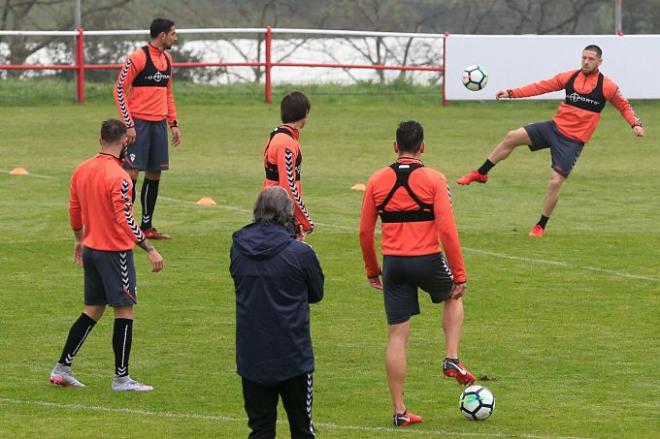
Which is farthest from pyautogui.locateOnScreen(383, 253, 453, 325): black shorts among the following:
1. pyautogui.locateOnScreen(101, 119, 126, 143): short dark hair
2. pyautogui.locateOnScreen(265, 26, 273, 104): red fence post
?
pyautogui.locateOnScreen(265, 26, 273, 104): red fence post

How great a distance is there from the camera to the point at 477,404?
9508 millimetres

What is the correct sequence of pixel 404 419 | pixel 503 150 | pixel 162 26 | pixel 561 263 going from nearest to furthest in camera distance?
pixel 404 419 → pixel 561 263 → pixel 162 26 → pixel 503 150

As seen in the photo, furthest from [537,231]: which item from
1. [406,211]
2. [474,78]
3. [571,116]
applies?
[406,211]

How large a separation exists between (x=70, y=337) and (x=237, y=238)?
9.88ft

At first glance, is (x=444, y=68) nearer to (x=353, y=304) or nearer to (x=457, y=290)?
(x=353, y=304)

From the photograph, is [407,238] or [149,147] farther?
[149,147]

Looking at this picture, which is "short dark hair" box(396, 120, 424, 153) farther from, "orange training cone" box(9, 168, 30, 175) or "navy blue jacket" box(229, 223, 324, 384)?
"orange training cone" box(9, 168, 30, 175)

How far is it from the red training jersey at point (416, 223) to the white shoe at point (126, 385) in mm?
1945

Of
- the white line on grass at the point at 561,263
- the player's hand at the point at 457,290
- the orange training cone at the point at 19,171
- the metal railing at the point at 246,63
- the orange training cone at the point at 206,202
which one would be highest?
the metal railing at the point at 246,63

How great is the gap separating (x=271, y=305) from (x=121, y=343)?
2.75 metres

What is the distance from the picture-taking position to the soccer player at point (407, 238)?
942 centimetres

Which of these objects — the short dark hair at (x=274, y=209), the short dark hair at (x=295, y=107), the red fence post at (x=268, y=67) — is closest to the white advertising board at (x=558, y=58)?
the red fence post at (x=268, y=67)

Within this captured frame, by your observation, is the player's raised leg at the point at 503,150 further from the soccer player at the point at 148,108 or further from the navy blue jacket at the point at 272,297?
the navy blue jacket at the point at 272,297

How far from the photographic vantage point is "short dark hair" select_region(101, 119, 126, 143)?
10.2 metres
